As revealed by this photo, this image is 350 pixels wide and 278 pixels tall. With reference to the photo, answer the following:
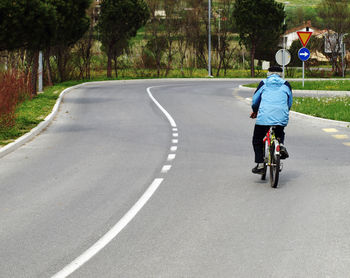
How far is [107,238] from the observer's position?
723 cm

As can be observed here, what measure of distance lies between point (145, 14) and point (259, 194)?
46884 millimetres

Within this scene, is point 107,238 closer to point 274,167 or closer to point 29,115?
point 274,167

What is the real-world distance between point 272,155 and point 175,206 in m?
2.02

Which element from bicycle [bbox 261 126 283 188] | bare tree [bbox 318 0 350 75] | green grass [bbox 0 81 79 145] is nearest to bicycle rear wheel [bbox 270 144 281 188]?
bicycle [bbox 261 126 283 188]

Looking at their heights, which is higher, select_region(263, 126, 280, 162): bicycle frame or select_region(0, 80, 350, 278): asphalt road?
select_region(263, 126, 280, 162): bicycle frame

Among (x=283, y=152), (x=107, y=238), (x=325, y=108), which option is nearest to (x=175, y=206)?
(x=107, y=238)

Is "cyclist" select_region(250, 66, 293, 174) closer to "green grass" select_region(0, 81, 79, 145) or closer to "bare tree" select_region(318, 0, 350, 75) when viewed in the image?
"green grass" select_region(0, 81, 79, 145)

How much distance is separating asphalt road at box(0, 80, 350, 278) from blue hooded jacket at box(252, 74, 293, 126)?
0.96m

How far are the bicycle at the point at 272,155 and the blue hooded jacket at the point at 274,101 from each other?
171 mm

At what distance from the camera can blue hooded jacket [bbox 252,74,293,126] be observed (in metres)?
10.5

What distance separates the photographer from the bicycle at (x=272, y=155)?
9.98m

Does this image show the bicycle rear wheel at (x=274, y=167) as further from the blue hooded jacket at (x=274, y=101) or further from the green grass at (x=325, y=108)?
the green grass at (x=325, y=108)

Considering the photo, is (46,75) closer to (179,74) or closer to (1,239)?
(179,74)

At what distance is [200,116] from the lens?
22438mm
